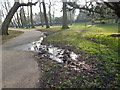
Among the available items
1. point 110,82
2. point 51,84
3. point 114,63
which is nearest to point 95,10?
point 114,63

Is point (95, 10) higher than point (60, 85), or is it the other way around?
point (95, 10)

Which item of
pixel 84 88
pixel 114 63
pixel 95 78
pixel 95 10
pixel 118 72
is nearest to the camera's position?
pixel 84 88

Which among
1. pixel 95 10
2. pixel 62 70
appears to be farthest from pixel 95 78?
pixel 95 10

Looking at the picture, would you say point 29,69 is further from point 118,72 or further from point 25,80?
point 118,72

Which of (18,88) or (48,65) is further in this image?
(48,65)

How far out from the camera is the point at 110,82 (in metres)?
3.38

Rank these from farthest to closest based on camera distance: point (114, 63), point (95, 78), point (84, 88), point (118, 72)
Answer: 1. point (114, 63)
2. point (118, 72)
3. point (95, 78)
4. point (84, 88)

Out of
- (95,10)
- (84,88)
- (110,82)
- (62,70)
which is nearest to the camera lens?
(84,88)

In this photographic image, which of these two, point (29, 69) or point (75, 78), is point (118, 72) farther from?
point (29, 69)

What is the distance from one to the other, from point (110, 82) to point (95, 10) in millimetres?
8912

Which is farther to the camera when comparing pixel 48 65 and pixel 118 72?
pixel 48 65

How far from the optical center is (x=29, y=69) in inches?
174

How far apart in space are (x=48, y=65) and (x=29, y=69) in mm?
868

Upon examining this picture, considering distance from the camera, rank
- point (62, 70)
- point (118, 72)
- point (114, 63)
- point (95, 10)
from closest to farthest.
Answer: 1. point (118, 72)
2. point (62, 70)
3. point (114, 63)
4. point (95, 10)
